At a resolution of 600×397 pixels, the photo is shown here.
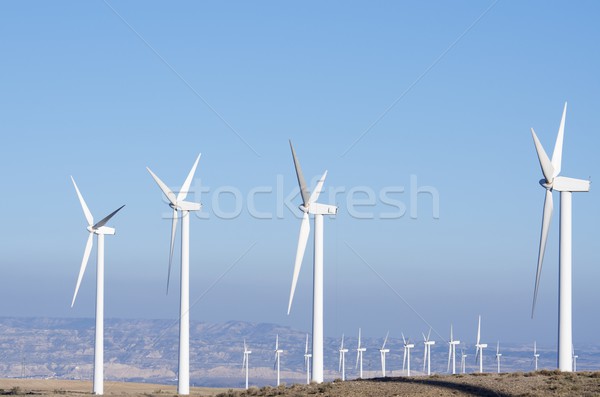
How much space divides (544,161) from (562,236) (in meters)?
4.71

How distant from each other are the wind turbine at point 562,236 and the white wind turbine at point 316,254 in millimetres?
15305

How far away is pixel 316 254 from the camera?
71375 millimetres

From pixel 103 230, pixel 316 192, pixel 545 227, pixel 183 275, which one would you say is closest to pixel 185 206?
pixel 183 275

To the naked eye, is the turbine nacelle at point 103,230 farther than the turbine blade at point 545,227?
Yes

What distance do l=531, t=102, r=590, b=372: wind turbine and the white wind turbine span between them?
15305 millimetres

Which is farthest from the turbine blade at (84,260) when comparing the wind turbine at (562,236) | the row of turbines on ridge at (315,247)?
the wind turbine at (562,236)

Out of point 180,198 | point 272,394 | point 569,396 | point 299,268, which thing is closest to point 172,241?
point 180,198

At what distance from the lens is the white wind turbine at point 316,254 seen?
229 ft

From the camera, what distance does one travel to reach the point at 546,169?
2472 inches

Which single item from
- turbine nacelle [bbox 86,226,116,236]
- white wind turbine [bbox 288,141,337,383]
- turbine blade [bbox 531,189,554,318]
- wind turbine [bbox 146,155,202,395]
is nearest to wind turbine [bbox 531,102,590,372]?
turbine blade [bbox 531,189,554,318]

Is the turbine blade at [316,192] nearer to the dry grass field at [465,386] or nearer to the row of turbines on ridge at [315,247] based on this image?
the row of turbines on ridge at [315,247]

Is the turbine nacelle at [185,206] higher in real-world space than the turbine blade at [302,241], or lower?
higher

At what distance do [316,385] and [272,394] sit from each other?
8.61 ft

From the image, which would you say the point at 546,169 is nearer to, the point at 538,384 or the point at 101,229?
the point at 538,384
